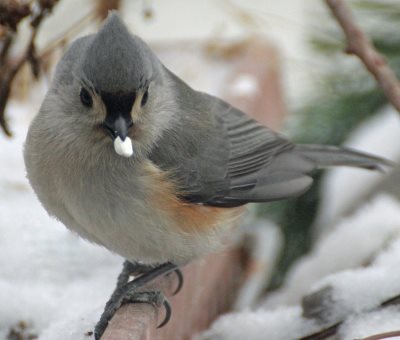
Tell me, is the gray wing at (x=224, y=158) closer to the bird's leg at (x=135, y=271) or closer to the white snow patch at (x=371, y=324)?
the bird's leg at (x=135, y=271)

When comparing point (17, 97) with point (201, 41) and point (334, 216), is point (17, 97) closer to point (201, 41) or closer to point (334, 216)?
point (201, 41)

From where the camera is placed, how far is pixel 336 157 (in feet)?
6.98

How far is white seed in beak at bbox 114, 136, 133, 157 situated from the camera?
5.22 ft

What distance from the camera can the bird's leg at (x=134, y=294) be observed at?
1648mm

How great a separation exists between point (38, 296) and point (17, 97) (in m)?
1.00

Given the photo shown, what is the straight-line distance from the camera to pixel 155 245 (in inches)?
69.0

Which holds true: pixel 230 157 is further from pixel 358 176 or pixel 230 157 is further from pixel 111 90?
pixel 358 176

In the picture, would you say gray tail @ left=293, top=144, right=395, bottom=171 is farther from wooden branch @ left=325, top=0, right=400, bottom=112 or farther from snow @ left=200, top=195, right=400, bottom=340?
wooden branch @ left=325, top=0, right=400, bottom=112

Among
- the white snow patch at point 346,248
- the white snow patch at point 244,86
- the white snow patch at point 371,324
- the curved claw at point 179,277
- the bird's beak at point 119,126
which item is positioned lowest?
the white snow patch at point 371,324

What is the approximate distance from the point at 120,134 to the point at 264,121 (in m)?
1.08

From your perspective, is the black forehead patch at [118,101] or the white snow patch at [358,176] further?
the white snow patch at [358,176]

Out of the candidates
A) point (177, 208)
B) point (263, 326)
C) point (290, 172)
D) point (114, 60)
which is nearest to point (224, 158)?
point (290, 172)

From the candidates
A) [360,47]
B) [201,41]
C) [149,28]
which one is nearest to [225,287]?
[360,47]

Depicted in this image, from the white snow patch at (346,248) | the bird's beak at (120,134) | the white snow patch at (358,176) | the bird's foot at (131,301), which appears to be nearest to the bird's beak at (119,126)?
the bird's beak at (120,134)
